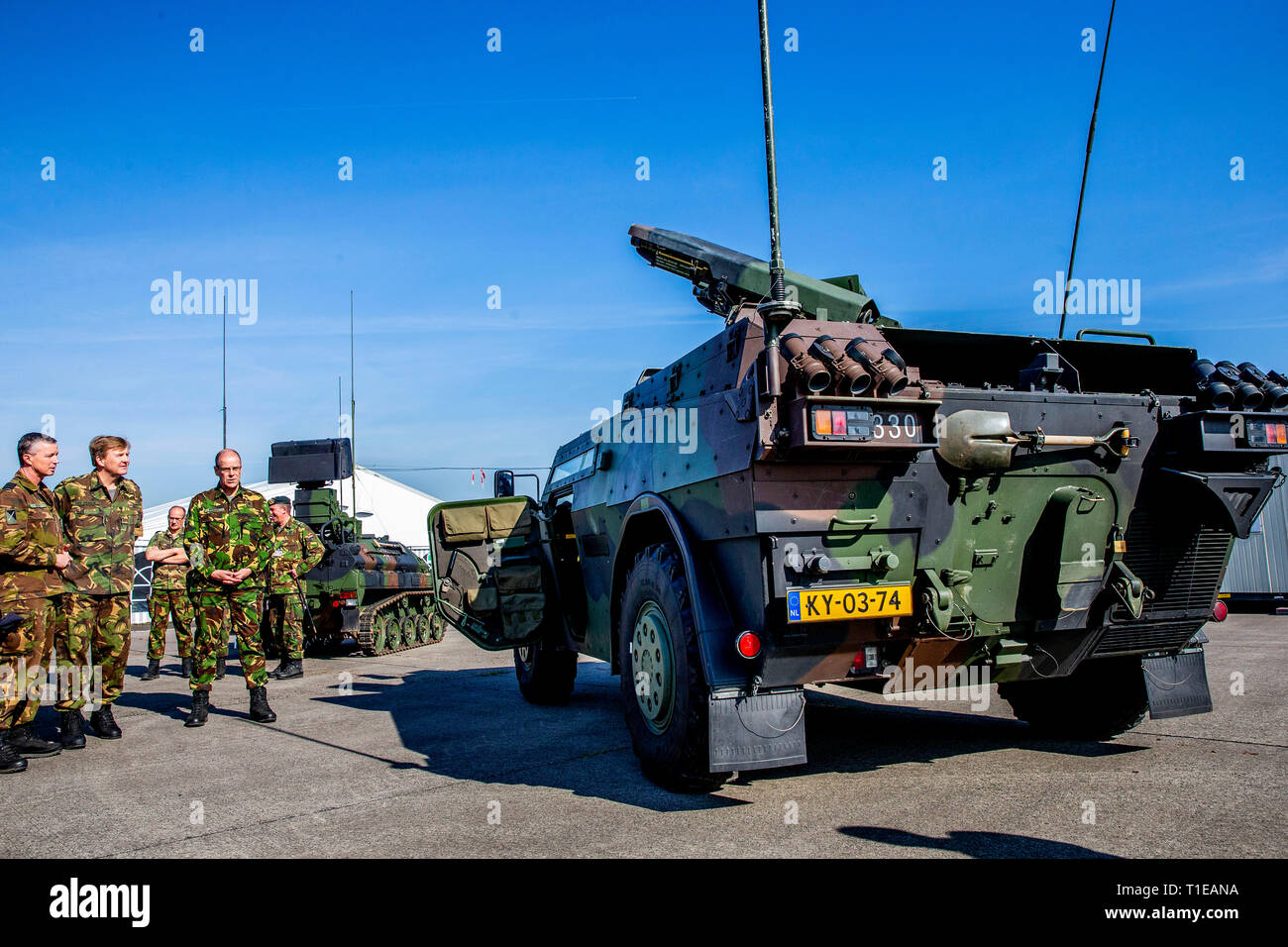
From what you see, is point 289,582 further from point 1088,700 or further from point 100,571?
point 1088,700

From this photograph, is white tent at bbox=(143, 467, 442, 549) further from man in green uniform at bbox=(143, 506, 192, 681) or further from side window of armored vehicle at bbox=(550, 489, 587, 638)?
side window of armored vehicle at bbox=(550, 489, 587, 638)

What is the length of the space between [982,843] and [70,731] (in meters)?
6.00

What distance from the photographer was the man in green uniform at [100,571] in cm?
643

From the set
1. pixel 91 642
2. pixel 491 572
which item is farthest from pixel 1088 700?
pixel 91 642

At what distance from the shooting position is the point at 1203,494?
4684mm

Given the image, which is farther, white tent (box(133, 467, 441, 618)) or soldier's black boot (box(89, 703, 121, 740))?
white tent (box(133, 467, 441, 618))

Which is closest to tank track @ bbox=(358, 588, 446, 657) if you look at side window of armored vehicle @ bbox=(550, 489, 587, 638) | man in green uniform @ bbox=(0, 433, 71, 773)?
side window of armored vehicle @ bbox=(550, 489, 587, 638)

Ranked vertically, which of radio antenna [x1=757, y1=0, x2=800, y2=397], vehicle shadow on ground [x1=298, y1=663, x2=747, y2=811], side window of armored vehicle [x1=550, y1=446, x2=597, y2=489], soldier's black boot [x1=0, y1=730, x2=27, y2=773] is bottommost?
vehicle shadow on ground [x1=298, y1=663, x2=747, y2=811]

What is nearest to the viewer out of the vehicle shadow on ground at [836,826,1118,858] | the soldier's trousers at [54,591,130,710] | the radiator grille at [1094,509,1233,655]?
the vehicle shadow on ground at [836,826,1118,858]

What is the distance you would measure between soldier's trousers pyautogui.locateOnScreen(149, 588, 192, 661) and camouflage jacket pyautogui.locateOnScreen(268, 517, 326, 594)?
0.89 metres

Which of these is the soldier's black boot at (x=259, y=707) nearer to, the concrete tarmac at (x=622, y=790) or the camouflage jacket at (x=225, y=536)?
the concrete tarmac at (x=622, y=790)

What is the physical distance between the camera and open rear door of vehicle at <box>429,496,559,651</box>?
23.8ft
